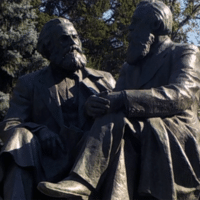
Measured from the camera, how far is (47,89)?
18.9 feet

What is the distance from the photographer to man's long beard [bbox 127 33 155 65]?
5352 mm

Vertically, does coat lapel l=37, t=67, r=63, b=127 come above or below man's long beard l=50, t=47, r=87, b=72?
below

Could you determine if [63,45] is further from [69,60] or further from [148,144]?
[148,144]

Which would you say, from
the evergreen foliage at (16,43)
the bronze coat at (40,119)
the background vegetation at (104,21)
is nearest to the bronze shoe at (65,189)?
the bronze coat at (40,119)

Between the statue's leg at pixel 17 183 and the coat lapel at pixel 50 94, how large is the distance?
0.71m

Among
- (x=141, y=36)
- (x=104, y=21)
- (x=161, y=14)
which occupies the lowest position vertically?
(x=104, y=21)

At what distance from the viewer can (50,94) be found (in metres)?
5.73

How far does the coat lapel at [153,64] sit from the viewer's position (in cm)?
535

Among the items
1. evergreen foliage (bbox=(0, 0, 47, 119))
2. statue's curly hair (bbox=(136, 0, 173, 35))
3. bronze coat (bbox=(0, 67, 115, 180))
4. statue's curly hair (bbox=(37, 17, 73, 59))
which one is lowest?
evergreen foliage (bbox=(0, 0, 47, 119))

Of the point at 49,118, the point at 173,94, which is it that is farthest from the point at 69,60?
the point at 173,94

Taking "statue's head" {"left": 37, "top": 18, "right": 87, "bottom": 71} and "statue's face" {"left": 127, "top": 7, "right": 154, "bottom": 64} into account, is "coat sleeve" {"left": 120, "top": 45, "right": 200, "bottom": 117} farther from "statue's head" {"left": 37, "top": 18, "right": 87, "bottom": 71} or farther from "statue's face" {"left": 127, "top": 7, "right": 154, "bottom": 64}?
"statue's head" {"left": 37, "top": 18, "right": 87, "bottom": 71}

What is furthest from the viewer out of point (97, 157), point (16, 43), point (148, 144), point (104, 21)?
point (104, 21)

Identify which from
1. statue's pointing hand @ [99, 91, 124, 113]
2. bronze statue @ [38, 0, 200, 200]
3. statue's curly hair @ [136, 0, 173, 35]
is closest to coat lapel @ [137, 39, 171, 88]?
bronze statue @ [38, 0, 200, 200]

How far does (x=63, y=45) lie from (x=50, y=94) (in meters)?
0.52
